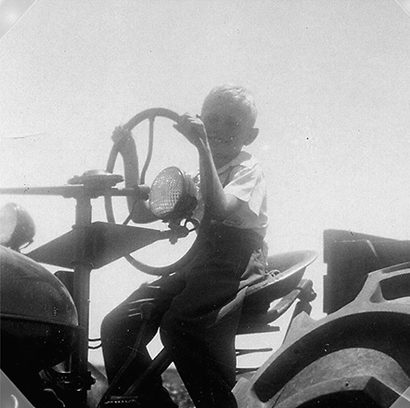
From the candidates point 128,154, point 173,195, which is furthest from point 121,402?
point 128,154

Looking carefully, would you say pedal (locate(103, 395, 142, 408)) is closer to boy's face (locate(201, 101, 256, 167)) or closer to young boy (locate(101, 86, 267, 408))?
young boy (locate(101, 86, 267, 408))

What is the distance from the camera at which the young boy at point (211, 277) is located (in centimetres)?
176

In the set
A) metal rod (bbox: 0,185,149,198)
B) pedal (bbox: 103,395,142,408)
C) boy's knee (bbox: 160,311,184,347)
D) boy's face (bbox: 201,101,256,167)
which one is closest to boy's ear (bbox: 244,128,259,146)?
boy's face (bbox: 201,101,256,167)

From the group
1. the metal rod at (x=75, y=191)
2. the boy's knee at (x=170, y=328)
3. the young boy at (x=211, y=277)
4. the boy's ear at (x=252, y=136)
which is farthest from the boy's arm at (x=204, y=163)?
the boy's ear at (x=252, y=136)

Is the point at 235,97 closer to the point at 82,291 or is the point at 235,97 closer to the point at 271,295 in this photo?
the point at 271,295

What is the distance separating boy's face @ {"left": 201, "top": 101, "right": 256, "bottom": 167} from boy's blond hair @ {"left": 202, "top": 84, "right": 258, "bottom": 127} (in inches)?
0.5

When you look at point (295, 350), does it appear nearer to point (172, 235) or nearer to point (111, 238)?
point (172, 235)

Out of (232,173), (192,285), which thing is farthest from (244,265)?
(232,173)

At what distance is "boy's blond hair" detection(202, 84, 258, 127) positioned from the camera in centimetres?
219

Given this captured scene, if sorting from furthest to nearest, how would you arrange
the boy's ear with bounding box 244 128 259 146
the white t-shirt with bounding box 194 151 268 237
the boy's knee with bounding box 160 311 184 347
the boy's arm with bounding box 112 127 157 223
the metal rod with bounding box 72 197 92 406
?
the boy's ear with bounding box 244 128 259 146 < the white t-shirt with bounding box 194 151 268 237 < the boy's arm with bounding box 112 127 157 223 < the boy's knee with bounding box 160 311 184 347 < the metal rod with bounding box 72 197 92 406

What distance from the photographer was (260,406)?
60.4 inches

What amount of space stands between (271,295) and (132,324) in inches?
18.5

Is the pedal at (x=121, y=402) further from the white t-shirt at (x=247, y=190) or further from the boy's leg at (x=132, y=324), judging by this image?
the white t-shirt at (x=247, y=190)

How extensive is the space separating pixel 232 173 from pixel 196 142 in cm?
61
